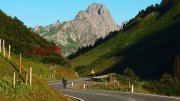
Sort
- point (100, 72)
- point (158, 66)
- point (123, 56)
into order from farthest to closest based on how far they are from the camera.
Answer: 1. point (123, 56)
2. point (100, 72)
3. point (158, 66)

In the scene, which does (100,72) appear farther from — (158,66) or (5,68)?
(5,68)

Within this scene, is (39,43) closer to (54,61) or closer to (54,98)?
(54,61)

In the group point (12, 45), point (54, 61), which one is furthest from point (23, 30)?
point (12, 45)

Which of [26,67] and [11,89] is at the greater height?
[26,67]

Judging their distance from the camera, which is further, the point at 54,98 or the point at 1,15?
the point at 1,15

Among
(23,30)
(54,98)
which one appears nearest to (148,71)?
(23,30)

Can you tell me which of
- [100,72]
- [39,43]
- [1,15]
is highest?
[1,15]

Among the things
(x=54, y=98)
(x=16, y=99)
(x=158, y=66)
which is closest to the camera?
(x=16, y=99)

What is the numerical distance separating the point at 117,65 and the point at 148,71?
35752 millimetres

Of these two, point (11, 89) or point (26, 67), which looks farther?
point (26, 67)

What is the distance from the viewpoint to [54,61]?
9081 cm

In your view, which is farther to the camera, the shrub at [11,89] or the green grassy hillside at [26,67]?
the green grassy hillside at [26,67]

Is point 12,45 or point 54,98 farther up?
point 12,45

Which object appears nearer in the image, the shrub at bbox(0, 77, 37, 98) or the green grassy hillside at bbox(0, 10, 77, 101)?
the shrub at bbox(0, 77, 37, 98)
